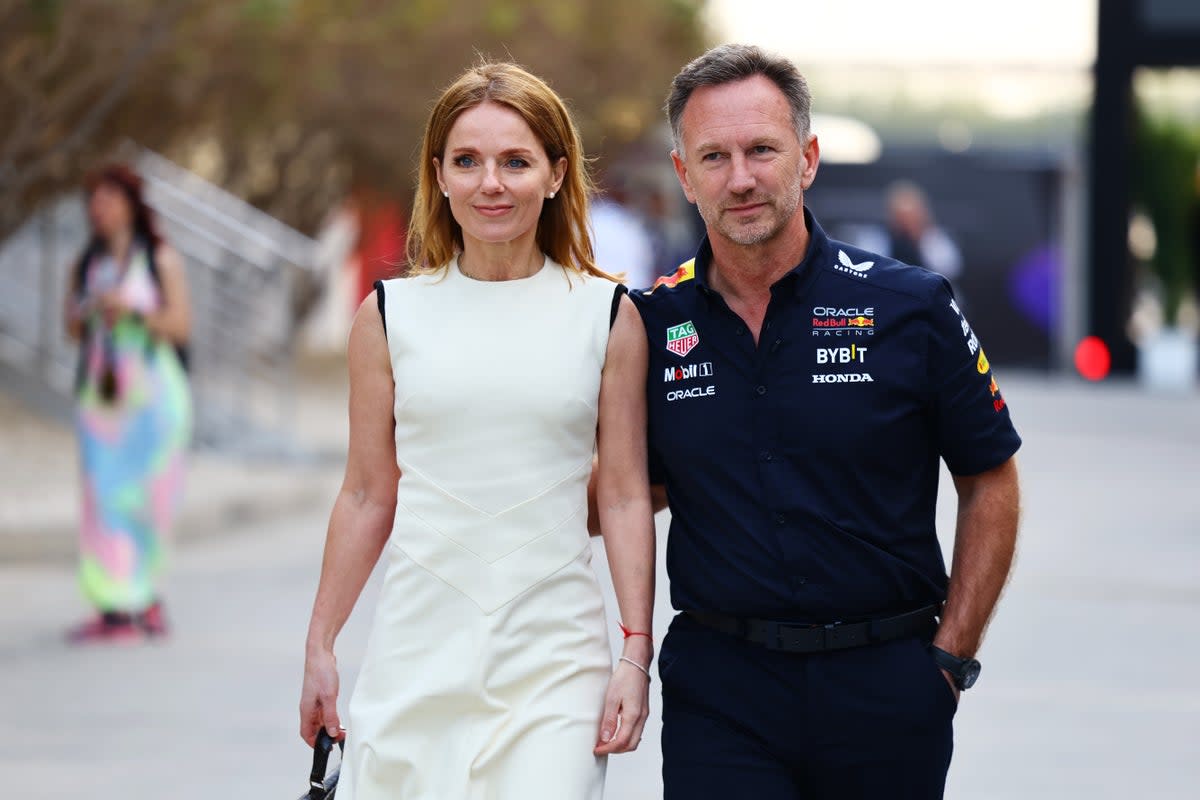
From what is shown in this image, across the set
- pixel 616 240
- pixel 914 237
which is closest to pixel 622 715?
pixel 616 240

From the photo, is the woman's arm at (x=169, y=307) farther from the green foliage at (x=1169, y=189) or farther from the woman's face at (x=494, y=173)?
the green foliage at (x=1169, y=189)

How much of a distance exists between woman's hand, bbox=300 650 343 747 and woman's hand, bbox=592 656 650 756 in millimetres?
474

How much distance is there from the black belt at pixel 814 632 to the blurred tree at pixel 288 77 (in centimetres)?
121

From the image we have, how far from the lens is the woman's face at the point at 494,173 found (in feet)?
11.7

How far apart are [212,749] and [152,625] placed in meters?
2.18

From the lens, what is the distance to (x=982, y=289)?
89.9ft

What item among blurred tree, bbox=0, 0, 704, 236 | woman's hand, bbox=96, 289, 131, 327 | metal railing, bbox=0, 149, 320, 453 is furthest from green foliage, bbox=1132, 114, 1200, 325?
woman's hand, bbox=96, 289, 131, 327

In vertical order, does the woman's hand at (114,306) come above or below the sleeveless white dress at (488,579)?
above

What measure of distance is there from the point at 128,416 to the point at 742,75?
19.6 feet

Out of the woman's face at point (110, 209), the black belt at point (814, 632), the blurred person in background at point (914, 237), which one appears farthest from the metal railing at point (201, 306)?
the black belt at point (814, 632)

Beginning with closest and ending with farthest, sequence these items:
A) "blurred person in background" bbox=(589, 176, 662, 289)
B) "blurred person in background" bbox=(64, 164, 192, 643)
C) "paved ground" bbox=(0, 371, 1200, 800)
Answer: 1. "paved ground" bbox=(0, 371, 1200, 800)
2. "blurred person in background" bbox=(64, 164, 192, 643)
3. "blurred person in background" bbox=(589, 176, 662, 289)

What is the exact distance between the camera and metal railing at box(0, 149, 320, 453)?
15641mm

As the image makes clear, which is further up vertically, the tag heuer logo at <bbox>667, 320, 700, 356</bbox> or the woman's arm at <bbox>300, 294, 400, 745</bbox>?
the tag heuer logo at <bbox>667, 320, 700, 356</bbox>

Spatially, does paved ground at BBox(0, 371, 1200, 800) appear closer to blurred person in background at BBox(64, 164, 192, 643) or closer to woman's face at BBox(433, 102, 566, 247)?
blurred person in background at BBox(64, 164, 192, 643)
